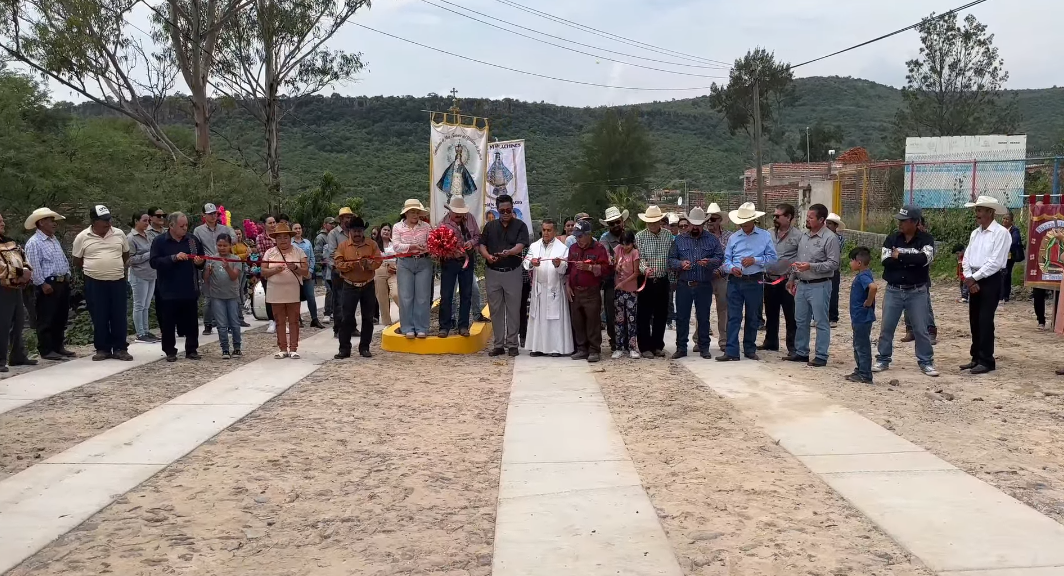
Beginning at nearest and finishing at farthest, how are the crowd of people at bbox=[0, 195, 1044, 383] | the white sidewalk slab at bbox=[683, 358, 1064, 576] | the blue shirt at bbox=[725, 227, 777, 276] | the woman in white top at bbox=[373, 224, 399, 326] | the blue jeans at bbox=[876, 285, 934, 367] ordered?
the white sidewalk slab at bbox=[683, 358, 1064, 576] → the blue jeans at bbox=[876, 285, 934, 367] → the crowd of people at bbox=[0, 195, 1044, 383] → the blue shirt at bbox=[725, 227, 777, 276] → the woman in white top at bbox=[373, 224, 399, 326]

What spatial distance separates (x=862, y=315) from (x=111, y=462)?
6881mm

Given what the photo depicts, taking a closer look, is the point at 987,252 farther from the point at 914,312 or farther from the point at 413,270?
the point at 413,270

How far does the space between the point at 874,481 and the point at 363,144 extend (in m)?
52.5

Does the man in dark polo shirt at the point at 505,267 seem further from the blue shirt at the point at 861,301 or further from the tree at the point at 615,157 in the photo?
the tree at the point at 615,157

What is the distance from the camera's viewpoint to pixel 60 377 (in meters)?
9.38

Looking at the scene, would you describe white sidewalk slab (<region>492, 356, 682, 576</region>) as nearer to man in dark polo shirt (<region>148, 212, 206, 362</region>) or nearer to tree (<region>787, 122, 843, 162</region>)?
man in dark polo shirt (<region>148, 212, 206, 362</region>)

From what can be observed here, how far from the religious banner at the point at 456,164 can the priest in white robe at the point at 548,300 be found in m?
3.01

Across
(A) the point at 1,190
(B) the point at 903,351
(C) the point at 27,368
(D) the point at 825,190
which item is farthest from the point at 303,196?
Answer: (B) the point at 903,351

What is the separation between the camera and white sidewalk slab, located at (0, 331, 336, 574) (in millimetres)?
4891

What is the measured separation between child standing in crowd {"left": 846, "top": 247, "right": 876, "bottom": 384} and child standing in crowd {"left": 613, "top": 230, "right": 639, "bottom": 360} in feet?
8.11

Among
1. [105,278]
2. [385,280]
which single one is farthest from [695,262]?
[105,278]

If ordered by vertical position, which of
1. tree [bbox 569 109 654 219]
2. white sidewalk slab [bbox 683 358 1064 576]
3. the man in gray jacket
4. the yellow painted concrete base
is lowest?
the yellow painted concrete base

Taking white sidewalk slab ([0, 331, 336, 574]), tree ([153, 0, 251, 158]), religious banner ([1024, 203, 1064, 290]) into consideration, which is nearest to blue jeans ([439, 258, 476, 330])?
white sidewalk slab ([0, 331, 336, 574])

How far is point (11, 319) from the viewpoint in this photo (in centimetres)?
972
